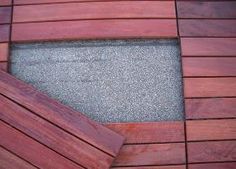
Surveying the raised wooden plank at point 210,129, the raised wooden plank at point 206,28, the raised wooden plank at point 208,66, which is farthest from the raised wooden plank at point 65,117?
the raised wooden plank at point 206,28

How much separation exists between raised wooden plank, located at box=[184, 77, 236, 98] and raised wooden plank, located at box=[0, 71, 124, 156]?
48cm

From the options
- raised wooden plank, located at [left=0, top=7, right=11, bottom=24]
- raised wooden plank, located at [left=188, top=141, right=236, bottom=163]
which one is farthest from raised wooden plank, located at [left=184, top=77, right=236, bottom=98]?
raised wooden plank, located at [left=0, top=7, right=11, bottom=24]

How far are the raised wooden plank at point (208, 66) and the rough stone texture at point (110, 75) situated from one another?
69mm

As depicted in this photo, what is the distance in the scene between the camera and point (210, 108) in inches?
75.0

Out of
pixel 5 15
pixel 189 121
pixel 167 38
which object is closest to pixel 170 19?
pixel 167 38

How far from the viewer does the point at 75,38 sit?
200cm

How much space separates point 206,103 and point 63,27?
937mm

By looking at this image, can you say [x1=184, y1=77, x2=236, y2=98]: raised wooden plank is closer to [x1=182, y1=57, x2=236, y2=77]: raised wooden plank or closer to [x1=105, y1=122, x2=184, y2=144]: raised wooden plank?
[x1=182, y1=57, x2=236, y2=77]: raised wooden plank

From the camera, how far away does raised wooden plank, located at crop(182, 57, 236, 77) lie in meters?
1.95

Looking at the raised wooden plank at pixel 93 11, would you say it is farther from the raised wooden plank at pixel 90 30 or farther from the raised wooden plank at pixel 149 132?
the raised wooden plank at pixel 149 132

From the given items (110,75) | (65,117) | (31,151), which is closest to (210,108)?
(110,75)

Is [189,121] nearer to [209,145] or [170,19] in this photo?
[209,145]

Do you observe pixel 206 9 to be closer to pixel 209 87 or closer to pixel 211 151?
pixel 209 87

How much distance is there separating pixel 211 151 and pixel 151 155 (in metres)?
0.33
